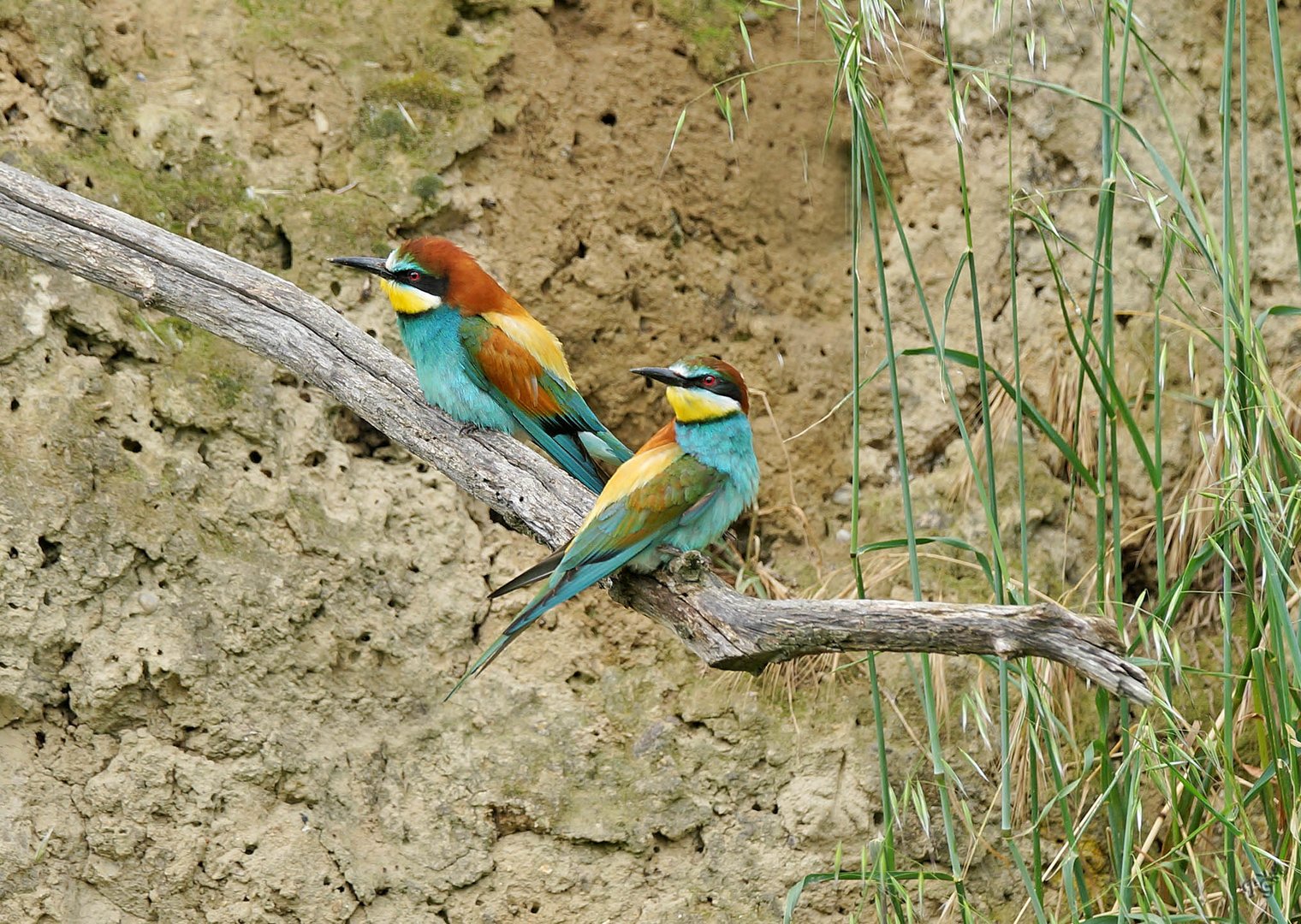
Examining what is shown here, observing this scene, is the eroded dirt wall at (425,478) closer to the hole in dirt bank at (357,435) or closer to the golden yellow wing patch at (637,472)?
the hole in dirt bank at (357,435)

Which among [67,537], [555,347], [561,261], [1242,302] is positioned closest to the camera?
[1242,302]

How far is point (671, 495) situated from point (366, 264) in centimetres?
95

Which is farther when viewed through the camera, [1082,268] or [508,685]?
[1082,268]

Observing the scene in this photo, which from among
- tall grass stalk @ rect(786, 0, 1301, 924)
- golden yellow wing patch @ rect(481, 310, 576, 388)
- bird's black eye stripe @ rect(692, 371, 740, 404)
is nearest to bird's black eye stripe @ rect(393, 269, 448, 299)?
golden yellow wing patch @ rect(481, 310, 576, 388)

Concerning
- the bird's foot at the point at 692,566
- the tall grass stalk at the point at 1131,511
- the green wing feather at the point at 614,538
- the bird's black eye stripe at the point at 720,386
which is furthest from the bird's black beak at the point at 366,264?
the bird's foot at the point at 692,566

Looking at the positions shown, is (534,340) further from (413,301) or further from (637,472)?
(637,472)

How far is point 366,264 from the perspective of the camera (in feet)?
8.91

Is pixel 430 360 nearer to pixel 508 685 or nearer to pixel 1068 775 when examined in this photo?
pixel 508 685

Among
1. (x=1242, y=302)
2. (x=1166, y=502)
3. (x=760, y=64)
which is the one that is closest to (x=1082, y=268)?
(x=1166, y=502)

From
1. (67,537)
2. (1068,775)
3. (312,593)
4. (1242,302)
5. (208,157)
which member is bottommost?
(1068,775)

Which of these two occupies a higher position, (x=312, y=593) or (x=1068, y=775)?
(x=312, y=593)

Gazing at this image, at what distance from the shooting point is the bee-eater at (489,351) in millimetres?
2650

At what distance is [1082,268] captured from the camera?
3.30 metres

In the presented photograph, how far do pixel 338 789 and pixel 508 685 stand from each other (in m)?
0.41
